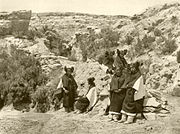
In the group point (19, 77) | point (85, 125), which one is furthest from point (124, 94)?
point (19, 77)

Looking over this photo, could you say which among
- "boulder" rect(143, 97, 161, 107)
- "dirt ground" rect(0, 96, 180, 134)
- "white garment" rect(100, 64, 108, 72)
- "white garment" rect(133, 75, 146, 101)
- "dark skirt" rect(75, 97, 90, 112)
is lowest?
"dirt ground" rect(0, 96, 180, 134)

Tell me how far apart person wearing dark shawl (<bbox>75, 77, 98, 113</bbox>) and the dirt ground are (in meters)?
0.47

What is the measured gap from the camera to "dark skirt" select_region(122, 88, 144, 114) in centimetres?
1018

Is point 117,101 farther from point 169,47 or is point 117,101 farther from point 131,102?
point 169,47

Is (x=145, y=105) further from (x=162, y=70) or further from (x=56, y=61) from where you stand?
(x=56, y=61)

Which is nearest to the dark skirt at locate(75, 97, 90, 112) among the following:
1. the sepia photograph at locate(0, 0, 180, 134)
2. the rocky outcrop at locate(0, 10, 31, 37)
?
the sepia photograph at locate(0, 0, 180, 134)

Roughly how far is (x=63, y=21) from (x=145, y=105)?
2329cm

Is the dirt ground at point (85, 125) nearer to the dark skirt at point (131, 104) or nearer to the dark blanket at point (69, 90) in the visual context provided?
the dark skirt at point (131, 104)

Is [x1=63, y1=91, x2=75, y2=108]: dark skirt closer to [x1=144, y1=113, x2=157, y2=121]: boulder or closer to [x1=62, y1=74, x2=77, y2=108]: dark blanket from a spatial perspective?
[x1=62, y1=74, x2=77, y2=108]: dark blanket

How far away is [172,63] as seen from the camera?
15016 mm

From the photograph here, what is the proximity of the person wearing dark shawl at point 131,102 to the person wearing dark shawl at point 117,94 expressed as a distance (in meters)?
0.26

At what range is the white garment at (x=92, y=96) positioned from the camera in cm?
1197

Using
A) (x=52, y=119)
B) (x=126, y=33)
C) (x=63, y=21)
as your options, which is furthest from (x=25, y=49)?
(x=63, y=21)

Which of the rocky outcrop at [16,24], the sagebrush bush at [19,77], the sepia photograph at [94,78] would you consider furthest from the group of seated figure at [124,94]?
the rocky outcrop at [16,24]
